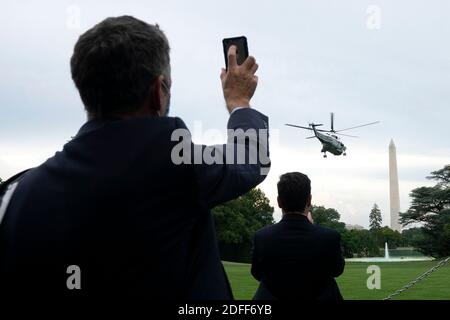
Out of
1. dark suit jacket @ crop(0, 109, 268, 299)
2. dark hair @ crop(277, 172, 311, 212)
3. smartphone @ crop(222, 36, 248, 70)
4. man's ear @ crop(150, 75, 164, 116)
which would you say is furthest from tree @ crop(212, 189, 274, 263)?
dark suit jacket @ crop(0, 109, 268, 299)

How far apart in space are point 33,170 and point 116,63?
0.43m

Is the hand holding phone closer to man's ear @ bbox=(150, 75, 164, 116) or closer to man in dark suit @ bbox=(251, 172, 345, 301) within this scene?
man's ear @ bbox=(150, 75, 164, 116)

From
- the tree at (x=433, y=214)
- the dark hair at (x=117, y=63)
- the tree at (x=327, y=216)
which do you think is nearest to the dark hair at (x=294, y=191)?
the dark hair at (x=117, y=63)

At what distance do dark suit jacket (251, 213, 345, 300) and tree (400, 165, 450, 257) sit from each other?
6855 centimetres

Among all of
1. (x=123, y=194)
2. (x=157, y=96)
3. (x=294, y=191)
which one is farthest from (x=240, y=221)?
(x=123, y=194)

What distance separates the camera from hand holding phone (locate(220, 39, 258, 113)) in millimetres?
2447

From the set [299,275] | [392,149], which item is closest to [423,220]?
[392,149]

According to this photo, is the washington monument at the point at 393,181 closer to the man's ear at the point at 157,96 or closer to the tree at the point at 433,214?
the tree at the point at 433,214

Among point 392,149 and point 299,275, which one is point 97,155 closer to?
point 299,275

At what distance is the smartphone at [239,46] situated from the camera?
252 cm

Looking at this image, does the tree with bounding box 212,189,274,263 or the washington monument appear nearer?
the tree with bounding box 212,189,274,263

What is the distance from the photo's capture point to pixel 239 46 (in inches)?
99.6

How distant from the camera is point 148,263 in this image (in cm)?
196

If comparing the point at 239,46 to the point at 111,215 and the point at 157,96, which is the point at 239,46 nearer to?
the point at 157,96
